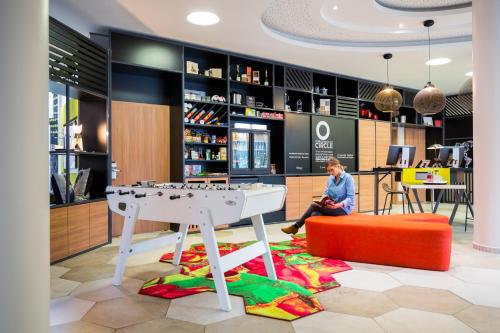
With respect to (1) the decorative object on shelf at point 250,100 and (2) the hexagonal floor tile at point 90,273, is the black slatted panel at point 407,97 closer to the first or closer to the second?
(1) the decorative object on shelf at point 250,100

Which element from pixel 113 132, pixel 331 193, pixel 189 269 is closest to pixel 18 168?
pixel 189 269

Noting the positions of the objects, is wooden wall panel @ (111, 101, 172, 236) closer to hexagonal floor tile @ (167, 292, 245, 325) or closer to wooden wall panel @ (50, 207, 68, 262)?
wooden wall panel @ (50, 207, 68, 262)

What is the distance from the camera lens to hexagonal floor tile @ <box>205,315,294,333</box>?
2365 millimetres

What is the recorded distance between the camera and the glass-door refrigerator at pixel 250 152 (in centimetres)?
632

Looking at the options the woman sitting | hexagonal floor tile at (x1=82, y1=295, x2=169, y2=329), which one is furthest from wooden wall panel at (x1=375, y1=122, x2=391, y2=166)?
hexagonal floor tile at (x1=82, y1=295, x2=169, y2=329)

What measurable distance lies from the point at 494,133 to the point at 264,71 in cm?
392

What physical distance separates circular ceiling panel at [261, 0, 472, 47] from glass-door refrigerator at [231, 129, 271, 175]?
5.66ft

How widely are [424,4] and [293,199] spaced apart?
3.80 meters

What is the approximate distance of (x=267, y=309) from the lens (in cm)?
268

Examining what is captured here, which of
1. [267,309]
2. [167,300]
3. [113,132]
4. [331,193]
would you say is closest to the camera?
[267,309]

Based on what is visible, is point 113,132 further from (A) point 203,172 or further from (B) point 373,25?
(B) point 373,25

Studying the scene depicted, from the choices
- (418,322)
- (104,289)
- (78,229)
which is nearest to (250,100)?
(78,229)

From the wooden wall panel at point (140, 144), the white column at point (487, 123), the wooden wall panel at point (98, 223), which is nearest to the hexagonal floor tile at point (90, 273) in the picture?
the wooden wall panel at point (98, 223)

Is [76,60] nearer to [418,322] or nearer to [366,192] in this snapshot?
[418,322]
